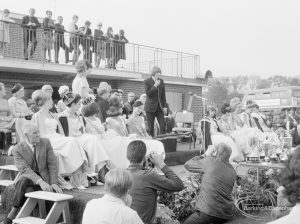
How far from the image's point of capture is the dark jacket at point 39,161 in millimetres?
6238

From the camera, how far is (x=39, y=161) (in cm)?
630

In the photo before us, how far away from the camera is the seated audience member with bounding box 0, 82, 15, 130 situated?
8567mm

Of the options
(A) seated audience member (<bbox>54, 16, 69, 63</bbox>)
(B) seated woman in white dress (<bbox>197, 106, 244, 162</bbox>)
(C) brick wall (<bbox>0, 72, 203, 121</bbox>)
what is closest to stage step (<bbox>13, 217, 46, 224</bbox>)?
(B) seated woman in white dress (<bbox>197, 106, 244, 162</bbox>)

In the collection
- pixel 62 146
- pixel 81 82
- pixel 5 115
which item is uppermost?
pixel 81 82

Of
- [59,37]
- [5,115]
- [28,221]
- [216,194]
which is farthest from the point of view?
[59,37]

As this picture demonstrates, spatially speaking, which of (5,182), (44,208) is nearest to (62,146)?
(5,182)

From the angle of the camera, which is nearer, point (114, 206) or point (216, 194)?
point (114, 206)

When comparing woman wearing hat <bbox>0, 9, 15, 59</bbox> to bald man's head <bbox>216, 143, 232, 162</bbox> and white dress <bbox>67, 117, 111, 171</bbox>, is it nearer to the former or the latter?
white dress <bbox>67, 117, 111, 171</bbox>

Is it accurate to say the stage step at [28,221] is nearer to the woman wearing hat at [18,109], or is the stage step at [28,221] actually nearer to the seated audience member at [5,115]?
the woman wearing hat at [18,109]

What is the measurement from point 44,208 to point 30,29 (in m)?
9.94

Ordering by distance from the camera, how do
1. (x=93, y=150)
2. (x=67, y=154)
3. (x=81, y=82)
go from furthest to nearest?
(x=81, y=82) → (x=93, y=150) → (x=67, y=154)

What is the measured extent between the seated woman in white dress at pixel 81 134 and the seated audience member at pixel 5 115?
1405 mm

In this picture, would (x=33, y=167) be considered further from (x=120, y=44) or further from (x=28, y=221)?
(x=120, y=44)

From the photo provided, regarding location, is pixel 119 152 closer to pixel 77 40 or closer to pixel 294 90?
pixel 77 40
